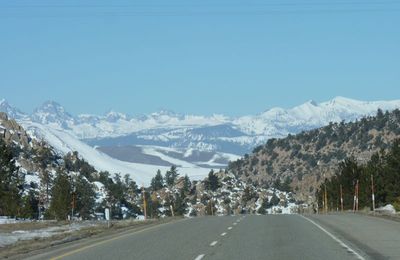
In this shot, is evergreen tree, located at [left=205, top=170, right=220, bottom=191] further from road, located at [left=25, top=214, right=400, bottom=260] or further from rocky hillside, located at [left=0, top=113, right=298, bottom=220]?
road, located at [left=25, top=214, right=400, bottom=260]

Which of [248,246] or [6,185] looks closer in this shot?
[248,246]

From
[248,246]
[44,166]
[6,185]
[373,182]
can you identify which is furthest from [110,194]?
[248,246]

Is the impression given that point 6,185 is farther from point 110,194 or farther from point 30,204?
point 110,194

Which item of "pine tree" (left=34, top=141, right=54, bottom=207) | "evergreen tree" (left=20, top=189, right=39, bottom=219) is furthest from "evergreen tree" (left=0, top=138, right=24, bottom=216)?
"pine tree" (left=34, top=141, right=54, bottom=207)

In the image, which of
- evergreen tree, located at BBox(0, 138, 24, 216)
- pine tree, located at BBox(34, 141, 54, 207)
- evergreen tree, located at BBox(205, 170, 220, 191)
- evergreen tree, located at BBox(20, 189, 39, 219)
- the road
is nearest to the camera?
the road

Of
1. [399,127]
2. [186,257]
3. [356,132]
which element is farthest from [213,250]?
[356,132]

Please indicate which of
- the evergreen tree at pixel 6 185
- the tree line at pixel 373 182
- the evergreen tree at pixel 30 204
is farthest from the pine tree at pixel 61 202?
the tree line at pixel 373 182

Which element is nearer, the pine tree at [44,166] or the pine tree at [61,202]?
the pine tree at [61,202]

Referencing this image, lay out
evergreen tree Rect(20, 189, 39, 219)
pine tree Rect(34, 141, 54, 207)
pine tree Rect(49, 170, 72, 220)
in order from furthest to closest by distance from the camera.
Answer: pine tree Rect(34, 141, 54, 207) < pine tree Rect(49, 170, 72, 220) < evergreen tree Rect(20, 189, 39, 219)

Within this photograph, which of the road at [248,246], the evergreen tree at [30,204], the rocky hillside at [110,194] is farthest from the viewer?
the rocky hillside at [110,194]

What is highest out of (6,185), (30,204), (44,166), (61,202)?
(44,166)

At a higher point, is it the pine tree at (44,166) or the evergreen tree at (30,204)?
the pine tree at (44,166)

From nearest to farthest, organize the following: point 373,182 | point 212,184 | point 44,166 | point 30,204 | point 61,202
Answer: point 373,182 < point 61,202 < point 30,204 < point 44,166 < point 212,184

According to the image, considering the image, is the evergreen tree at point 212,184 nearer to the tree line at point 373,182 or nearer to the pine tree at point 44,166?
the pine tree at point 44,166
